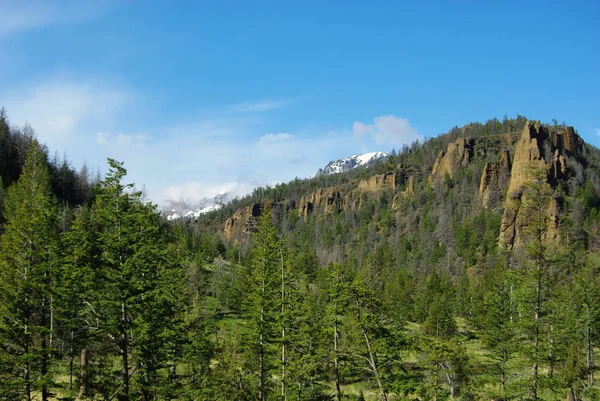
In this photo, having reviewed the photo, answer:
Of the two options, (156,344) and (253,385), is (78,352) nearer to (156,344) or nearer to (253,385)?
(253,385)

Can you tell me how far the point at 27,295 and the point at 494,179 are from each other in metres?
182

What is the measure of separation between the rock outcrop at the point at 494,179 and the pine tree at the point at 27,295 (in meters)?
171

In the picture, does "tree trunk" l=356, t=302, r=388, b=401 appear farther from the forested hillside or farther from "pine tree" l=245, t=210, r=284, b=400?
"pine tree" l=245, t=210, r=284, b=400

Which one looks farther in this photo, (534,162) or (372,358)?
(534,162)

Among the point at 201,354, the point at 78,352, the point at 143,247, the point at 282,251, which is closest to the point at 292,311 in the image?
the point at 282,251

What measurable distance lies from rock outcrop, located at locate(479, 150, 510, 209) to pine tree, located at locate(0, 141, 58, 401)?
17055cm

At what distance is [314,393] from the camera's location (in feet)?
92.3

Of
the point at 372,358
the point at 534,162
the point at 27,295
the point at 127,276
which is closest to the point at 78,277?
the point at 27,295

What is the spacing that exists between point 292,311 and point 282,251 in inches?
162

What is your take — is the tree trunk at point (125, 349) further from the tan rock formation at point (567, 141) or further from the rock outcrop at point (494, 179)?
the tan rock formation at point (567, 141)

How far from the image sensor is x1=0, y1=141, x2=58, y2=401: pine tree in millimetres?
18625

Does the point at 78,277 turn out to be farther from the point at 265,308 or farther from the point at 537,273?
the point at 537,273

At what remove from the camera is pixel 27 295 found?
1961 cm

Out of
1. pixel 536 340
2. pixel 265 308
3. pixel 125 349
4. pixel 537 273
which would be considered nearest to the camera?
pixel 125 349
